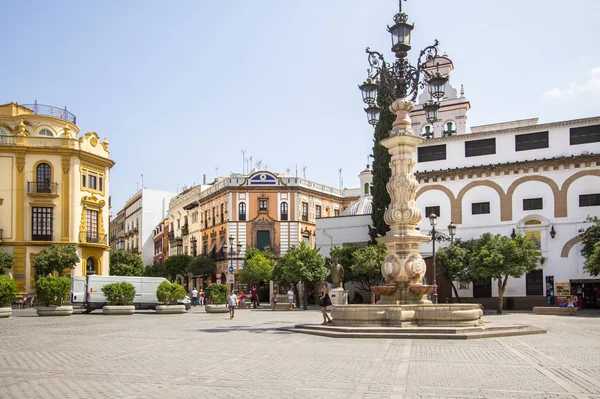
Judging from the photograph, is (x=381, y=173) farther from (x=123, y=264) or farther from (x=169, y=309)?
(x=123, y=264)

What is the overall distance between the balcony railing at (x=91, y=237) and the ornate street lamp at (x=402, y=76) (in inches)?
1222

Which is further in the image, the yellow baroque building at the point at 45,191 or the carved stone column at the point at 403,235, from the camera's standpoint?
the yellow baroque building at the point at 45,191

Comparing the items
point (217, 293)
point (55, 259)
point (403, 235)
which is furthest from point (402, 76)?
point (55, 259)

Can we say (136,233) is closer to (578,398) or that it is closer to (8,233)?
(8,233)

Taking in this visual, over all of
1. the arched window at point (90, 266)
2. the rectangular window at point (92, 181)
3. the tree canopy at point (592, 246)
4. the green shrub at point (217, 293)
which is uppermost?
the rectangular window at point (92, 181)

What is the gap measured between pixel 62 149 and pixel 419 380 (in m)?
40.2

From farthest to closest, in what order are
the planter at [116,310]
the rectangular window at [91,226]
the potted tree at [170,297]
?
the rectangular window at [91,226] < the potted tree at [170,297] < the planter at [116,310]

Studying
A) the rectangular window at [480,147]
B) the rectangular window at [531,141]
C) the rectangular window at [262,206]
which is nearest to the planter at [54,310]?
the rectangular window at [480,147]

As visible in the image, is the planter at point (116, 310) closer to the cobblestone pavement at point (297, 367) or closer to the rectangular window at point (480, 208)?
the cobblestone pavement at point (297, 367)

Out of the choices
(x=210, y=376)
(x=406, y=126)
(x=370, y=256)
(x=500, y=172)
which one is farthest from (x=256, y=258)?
(x=210, y=376)

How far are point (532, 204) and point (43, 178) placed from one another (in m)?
32.2

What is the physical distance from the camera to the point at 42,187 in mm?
44156

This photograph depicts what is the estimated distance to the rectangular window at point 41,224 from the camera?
43781 millimetres

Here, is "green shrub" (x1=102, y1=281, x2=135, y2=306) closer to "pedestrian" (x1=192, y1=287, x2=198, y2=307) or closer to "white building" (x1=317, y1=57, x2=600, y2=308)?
"white building" (x1=317, y1=57, x2=600, y2=308)
